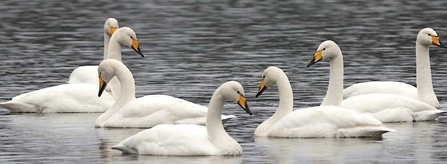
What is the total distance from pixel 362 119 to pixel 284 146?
4.29ft

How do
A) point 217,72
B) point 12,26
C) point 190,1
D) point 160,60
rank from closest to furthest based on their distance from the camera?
point 217,72, point 160,60, point 12,26, point 190,1

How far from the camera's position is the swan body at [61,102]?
918 inches

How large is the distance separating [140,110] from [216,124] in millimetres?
3668

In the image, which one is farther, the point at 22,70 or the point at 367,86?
the point at 22,70

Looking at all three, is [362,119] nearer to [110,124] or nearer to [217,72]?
[110,124]

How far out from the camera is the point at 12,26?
4572 cm

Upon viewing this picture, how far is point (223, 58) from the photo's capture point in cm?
3322

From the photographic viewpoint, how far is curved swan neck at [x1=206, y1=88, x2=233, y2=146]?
17.5m

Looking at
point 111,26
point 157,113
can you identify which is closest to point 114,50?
point 111,26

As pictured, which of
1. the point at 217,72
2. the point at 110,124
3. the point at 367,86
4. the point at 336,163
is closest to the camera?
the point at 336,163

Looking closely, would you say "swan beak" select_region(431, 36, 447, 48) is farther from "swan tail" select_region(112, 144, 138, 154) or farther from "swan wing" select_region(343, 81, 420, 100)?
"swan tail" select_region(112, 144, 138, 154)

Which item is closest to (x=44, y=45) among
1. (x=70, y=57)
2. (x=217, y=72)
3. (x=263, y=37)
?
(x=70, y=57)

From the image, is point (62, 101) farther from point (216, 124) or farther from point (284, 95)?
point (216, 124)

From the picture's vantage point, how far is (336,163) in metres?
16.8
